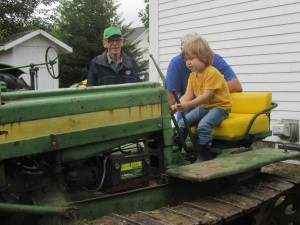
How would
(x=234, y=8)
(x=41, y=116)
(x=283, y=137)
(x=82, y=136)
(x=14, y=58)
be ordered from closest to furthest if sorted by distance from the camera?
(x=41, y=116), (x=82, y=136), (x=283, y=137), (x=234, y=8), (x=14, y=58)

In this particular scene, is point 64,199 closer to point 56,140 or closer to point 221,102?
point 56,140

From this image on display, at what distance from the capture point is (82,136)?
320 centimetres

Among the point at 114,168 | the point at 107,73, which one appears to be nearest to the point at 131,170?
the point at 114,168

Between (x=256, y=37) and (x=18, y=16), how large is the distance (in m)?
18.7

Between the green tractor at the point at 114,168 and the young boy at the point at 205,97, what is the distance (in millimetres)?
173

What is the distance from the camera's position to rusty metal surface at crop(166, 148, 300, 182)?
3249 mm

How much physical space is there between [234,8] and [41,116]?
6.03m

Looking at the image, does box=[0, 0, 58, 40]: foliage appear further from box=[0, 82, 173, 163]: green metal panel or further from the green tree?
box=[0, 82, 173, 163]: green metal panel

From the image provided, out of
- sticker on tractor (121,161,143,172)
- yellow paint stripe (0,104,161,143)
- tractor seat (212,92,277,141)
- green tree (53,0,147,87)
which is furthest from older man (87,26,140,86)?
green tree (53,0,147,87)

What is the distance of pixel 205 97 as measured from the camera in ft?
13.0

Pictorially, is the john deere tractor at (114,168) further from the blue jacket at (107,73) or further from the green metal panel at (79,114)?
the blue jacket at (107,73)

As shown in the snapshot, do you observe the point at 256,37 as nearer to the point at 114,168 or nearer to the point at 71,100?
the point at 114,168

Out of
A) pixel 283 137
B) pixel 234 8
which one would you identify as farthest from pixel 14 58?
pixel 283 137

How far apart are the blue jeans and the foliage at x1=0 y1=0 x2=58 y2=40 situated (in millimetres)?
19896
